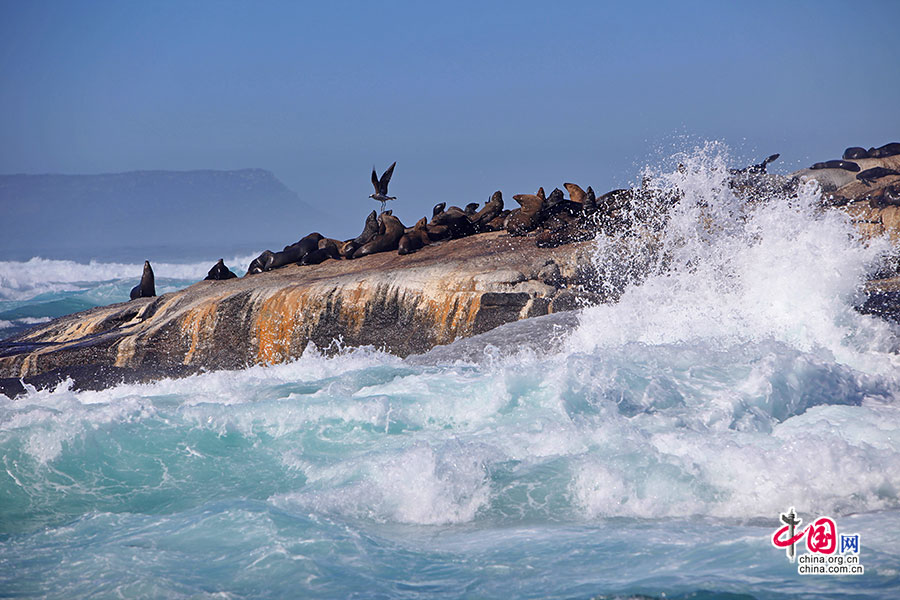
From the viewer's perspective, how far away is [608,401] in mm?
7449

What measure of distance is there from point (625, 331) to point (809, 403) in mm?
3109

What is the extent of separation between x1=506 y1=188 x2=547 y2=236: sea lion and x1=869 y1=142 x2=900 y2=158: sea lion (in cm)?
1033

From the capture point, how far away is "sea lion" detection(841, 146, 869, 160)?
64.7 ft

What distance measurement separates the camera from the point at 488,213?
1542 centimetres

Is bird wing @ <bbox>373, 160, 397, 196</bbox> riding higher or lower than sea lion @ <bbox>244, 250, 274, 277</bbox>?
higher

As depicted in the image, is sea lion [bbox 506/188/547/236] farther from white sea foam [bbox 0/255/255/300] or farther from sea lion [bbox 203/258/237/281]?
white sea foam [bbox 0/255/255/300]

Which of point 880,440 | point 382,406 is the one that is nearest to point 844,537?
point 880,440

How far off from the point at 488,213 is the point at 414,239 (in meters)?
1.87

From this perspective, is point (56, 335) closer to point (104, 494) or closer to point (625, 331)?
point (104, 494)

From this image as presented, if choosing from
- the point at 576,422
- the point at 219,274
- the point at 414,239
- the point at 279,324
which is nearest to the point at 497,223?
the point at 414,239

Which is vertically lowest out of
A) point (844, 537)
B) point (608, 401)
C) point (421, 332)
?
point (844, 537)

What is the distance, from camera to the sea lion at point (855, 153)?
1973 centimetres

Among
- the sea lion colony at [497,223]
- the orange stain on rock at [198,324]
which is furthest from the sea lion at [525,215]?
the orange stain on rock at [198,324]

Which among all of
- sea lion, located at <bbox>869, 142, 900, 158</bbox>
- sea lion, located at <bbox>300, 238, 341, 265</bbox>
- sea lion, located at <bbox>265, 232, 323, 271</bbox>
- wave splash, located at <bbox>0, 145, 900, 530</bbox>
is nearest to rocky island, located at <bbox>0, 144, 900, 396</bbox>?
sea lion, located at <bbox>300, 238, 341, 265</bbox>
